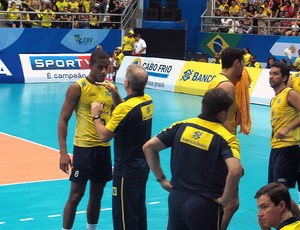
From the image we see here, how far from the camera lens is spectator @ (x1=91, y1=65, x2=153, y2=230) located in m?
6.77

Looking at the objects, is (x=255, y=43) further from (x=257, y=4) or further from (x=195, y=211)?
(x=195, y=211)

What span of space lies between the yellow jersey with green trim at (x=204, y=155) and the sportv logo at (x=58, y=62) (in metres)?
22.4

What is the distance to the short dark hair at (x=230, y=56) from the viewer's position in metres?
7.65

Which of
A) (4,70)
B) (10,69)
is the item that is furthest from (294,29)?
(4,70)

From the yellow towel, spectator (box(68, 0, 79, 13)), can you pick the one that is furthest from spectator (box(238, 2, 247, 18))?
the yellow towel

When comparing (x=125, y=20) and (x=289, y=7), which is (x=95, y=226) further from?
(x=125, y=20)

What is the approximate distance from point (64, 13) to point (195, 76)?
951 centimetres

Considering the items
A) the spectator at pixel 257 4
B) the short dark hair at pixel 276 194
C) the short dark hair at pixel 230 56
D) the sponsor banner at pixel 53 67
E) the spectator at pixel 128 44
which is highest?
the short dark hair at pixel 230 56

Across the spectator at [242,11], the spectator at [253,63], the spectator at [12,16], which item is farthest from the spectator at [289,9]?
the spectator at [12,16]

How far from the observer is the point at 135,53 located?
1176 inches

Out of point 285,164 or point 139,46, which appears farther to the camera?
point 139,46

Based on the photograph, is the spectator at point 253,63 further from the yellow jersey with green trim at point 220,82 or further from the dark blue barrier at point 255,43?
the yellow jersey with green trim at point 220,82

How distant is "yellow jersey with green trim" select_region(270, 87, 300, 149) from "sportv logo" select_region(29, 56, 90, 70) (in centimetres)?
1979

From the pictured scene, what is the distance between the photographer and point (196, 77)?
24.1 meters
